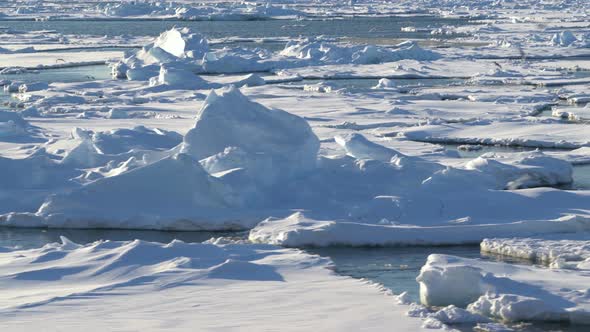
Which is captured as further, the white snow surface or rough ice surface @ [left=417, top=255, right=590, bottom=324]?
rough ice surface @ [left=417, top=255, right=590, bottom=324]

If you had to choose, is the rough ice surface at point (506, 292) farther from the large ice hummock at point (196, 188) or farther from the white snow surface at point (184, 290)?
the large ice hummock at point (196, 188)

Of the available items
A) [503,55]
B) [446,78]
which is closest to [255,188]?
[446,78]

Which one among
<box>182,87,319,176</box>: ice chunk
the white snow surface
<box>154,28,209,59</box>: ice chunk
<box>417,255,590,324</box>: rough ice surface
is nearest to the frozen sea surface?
<box>154,28,209,59</box>: ice chunk

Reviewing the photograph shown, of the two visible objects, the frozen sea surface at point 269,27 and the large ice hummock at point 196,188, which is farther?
the frozen sea surface at point 269,27

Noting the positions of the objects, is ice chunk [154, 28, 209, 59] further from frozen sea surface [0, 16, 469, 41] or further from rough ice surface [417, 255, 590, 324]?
rough ice surface [417, 255, 590, 324]

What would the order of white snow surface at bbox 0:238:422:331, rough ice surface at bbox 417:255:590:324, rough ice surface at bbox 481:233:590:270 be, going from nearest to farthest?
1. white snow surface at bbox 0:238:422:331
2. rough ice surface at bbox 417:255:590:324
3. rough ice surface at bbox 481:233:590:270

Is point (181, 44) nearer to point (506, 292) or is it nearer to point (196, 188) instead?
point (196, 188)

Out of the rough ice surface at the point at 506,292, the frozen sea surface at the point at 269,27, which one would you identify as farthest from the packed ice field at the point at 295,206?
the frozen sea surface at the point at 269,27

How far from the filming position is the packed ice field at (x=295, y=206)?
1017 centimetres

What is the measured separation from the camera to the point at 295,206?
15375 mm

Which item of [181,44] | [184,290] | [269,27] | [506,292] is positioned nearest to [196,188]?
[184,290]

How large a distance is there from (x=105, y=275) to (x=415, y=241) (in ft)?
13.4

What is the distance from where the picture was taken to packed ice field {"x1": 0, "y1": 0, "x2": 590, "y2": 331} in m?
10.2

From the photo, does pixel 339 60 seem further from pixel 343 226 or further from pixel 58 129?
pixel 343 226
